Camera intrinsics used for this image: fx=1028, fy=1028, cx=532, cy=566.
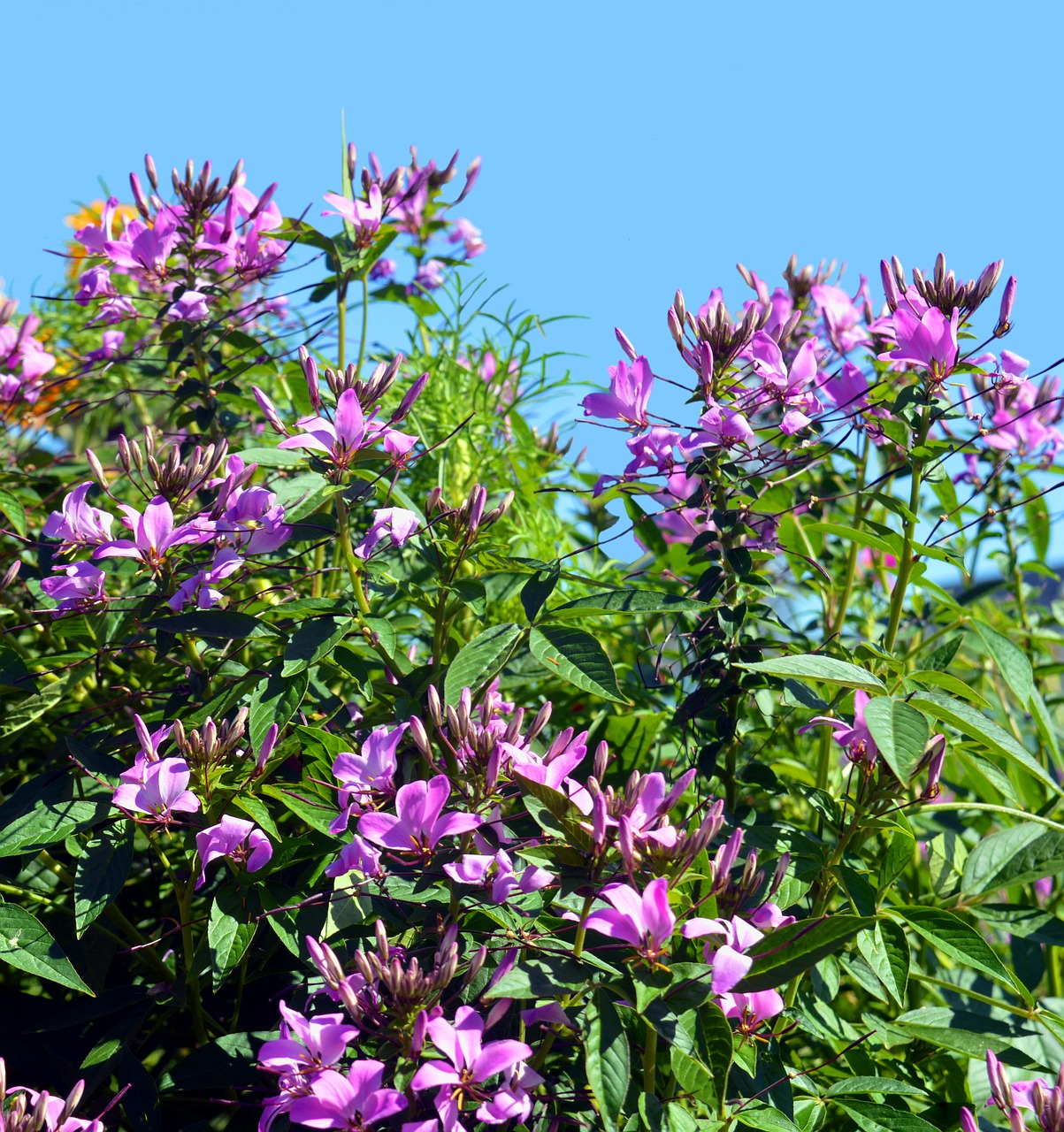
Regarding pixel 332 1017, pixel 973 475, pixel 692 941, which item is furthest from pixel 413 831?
pixel 973 475

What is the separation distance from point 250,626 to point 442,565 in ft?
0.82

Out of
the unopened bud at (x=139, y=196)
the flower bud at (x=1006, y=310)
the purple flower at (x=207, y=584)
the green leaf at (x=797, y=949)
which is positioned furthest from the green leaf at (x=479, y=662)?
the unopened bud at (x=139, y=196)

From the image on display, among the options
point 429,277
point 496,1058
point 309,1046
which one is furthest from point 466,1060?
point 429,277

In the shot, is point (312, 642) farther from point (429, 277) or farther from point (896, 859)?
point (429, 277)

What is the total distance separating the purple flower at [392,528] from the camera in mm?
1116

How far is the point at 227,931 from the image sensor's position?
974 mm

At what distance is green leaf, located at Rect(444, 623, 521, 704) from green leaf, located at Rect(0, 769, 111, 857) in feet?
1.28

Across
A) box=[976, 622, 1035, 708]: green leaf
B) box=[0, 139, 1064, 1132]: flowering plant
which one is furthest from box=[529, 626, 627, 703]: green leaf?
box=[976, 622, 1035, 708]: green leaf

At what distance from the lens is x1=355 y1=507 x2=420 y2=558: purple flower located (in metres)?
1.12

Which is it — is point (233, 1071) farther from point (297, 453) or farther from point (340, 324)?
point (340, 324)

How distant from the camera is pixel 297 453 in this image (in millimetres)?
1174

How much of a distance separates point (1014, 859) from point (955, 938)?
346 mm

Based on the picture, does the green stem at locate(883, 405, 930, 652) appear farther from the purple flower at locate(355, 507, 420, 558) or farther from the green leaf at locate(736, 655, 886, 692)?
the purple flower at locate(355, 507, 420, 558)

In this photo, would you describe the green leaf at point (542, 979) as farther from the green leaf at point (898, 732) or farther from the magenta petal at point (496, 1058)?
the green leaf at point (898, 732)
